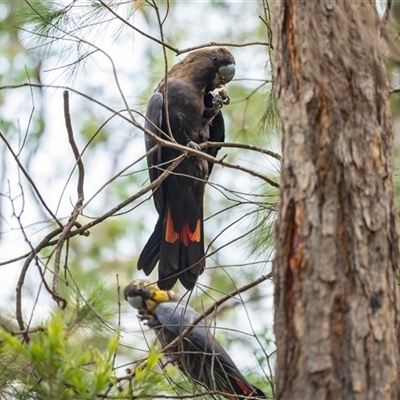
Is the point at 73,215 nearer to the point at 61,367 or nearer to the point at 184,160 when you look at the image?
the point at 61,367

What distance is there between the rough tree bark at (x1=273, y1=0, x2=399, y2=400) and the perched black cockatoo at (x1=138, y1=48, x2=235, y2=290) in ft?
4.75

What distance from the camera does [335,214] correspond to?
133 centimetres

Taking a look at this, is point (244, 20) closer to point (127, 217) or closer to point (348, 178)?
point (127, 217)

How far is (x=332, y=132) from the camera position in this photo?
1.36m

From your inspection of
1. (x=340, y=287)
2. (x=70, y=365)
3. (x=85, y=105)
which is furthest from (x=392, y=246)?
(x=85, y=105)

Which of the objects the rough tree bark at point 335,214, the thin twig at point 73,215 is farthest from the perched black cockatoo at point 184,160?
the rough tree bark at point 335,214

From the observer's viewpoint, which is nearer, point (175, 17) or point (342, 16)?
point (342, 16)

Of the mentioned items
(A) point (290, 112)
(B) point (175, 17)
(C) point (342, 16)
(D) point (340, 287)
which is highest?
(B) point (175, 17)

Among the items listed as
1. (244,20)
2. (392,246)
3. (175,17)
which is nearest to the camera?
(392,246)

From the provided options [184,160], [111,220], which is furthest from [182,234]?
[111,220]

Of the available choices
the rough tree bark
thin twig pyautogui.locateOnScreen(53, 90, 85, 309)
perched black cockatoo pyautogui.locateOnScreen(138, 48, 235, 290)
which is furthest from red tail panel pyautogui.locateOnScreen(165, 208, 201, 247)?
the rough tree bark

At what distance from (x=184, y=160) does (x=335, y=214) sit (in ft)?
5.31

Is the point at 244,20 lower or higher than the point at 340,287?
higher

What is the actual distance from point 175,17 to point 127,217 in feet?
5.55
